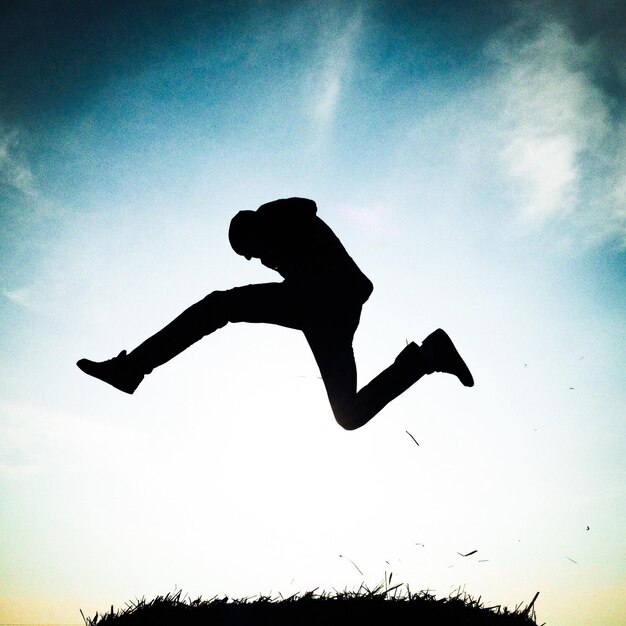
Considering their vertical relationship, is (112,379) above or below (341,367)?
below

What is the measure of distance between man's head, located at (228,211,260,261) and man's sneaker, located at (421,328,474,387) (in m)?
1.55

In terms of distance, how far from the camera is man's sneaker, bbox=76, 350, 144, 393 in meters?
2.86

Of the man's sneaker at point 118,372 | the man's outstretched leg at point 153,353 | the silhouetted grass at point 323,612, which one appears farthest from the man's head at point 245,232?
the silhouetted grass at point 323,612

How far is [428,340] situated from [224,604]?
305 cm

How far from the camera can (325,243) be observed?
317 centimetres

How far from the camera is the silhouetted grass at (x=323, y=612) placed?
3.27 metres

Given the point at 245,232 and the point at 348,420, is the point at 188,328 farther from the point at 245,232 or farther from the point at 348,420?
the point at 348,420

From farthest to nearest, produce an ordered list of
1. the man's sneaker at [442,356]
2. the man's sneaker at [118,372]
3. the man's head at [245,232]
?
1. the man's sneaker at [442,356]
2. the man's head at [245,232]
3. the man's sneaker at [118,372]

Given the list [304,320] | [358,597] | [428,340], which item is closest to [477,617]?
[358,597]

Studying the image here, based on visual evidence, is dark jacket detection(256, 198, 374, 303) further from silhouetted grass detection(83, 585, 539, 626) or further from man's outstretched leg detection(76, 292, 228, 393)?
silhouetted grass detection(83, 585, 539, 626)

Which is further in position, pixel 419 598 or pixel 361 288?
pixel 419 598

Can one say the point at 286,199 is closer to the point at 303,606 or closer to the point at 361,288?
the point at 361,288

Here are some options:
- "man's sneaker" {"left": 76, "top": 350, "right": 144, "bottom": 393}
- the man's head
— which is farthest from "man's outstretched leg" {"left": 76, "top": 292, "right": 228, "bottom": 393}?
the man's head

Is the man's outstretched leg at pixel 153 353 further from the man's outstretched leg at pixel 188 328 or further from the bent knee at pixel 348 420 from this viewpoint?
the bent knee at pixel 348 420
